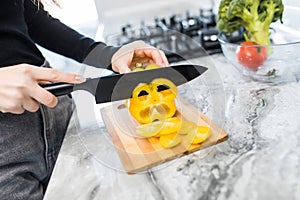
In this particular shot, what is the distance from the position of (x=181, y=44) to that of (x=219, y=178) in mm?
683

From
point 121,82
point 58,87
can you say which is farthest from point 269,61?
point 58,87

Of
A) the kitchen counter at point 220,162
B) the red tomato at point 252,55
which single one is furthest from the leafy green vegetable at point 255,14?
the kitchen counter at point 220,162

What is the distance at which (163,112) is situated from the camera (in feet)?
1.75

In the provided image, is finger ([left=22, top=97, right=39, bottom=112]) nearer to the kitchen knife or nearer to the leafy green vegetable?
the kitchen knife

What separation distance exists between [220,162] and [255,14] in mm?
425

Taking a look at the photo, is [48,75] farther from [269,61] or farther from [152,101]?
[269,61]

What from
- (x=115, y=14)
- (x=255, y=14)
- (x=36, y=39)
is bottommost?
(x=115, y=14)

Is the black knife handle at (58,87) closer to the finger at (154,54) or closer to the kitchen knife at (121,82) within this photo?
the kitchen knife at (121,82)

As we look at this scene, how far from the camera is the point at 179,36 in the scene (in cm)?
102

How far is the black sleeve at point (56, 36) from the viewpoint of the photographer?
70 cm

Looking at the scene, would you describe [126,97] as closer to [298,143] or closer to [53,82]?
[53,82]

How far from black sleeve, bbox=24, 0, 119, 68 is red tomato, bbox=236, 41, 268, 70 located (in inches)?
13.5

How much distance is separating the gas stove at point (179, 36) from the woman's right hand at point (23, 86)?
1.61ft

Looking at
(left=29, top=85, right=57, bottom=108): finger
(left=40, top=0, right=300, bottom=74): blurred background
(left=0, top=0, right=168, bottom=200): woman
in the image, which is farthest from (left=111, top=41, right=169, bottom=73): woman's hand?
(left=40, top=0, right=300, bottom=74): blurred background
